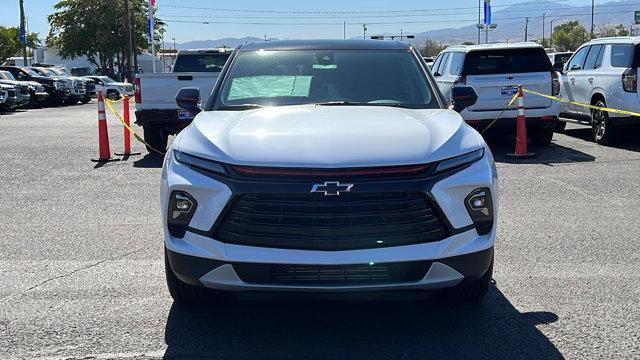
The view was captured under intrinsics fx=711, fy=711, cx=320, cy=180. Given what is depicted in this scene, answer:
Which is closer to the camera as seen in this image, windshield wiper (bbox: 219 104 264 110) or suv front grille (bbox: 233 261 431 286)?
suv front grille (bbox: 233 261 431 286)

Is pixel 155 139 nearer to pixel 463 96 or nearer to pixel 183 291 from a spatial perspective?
pixel 463 96

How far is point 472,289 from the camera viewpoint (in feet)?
14.7

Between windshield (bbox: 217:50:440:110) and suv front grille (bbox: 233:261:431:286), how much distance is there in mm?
1663

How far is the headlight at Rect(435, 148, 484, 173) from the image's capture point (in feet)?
12.6

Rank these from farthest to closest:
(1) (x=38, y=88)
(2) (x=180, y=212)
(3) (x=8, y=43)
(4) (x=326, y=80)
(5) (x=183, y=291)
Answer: (3) (x=8, y=43)
(1) (x=38, y=88)
(4) (x=326, y=80)
(5) (x=183, y=291)
(2) (x=180, y=212)

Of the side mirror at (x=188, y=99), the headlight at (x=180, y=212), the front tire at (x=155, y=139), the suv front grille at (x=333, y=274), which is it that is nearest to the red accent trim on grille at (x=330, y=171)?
the headlight at (x=180, y=212)

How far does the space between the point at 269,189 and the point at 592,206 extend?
529 centimetres

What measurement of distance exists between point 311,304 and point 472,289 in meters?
1.04

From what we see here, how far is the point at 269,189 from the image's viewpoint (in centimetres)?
370

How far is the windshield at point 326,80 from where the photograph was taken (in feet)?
17.1

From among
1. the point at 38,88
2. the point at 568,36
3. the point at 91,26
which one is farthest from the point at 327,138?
the point at 568,36

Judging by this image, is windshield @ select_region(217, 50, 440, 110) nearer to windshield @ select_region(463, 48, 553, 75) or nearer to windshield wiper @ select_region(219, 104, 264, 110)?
windshield wiper @ select_region(219, 104, 264, 110)

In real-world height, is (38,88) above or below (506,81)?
below

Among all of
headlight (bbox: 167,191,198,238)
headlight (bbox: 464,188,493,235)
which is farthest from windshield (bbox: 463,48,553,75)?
headlight (bbox: 167,191,198,238)
